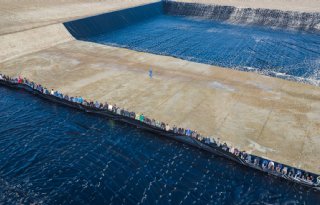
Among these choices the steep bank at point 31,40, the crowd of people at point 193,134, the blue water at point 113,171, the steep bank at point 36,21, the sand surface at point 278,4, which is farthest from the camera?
the sand surface at point 278,4

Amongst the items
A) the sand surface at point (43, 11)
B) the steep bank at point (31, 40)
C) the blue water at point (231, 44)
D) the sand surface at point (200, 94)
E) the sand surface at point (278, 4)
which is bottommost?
the sand surface at point (200, 94)

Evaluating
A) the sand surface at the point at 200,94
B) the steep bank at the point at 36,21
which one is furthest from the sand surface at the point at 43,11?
the sand surface at the point at 200,94

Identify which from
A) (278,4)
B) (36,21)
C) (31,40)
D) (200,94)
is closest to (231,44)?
(200,94)

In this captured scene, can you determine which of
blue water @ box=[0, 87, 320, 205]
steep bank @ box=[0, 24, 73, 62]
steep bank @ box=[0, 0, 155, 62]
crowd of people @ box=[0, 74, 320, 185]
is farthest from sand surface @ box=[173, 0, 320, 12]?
blue water @ box=[0, 87, 320, 205]

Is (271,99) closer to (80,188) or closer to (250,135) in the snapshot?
(250,135)

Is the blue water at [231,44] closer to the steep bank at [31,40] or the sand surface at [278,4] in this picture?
the steep bank at [31,40]

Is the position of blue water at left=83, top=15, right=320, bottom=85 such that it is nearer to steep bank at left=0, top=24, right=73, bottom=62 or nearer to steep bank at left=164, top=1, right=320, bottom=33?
steep bank at left=164, top=1, right=320, bottom=33
